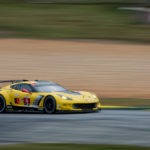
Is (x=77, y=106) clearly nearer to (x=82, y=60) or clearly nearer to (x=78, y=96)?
(x=78, y=96)

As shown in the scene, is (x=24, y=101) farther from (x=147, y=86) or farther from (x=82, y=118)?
(x=147, y=86)

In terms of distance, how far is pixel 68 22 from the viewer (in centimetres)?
4272

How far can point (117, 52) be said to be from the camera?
33.1 metres

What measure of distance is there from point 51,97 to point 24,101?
1.08 meters

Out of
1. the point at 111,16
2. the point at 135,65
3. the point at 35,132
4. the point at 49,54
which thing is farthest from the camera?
the point at 111,16

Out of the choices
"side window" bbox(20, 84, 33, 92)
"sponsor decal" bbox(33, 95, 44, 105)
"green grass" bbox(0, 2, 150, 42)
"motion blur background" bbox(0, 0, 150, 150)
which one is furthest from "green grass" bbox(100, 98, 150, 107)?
"green grass" bbox(0, 2, 150, 42)

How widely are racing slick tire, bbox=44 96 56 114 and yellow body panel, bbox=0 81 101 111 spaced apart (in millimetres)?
95

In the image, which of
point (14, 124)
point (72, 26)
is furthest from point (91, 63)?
point (14, 124)

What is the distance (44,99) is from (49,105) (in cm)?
23

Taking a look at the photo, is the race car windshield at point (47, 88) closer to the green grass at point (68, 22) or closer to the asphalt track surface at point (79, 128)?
the asphalt track surface at point (79, 128)

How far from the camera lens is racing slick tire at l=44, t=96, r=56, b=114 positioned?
49.9 ft

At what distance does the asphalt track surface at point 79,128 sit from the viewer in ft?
33.9

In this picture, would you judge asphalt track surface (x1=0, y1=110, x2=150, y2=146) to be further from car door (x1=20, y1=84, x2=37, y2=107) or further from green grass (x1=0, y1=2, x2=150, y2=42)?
green grass (x1=0, y1=2, x2=150, y2=42)

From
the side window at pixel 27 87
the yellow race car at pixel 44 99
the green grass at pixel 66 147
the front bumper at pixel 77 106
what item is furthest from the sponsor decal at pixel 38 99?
the green grass at pixel 66 147
